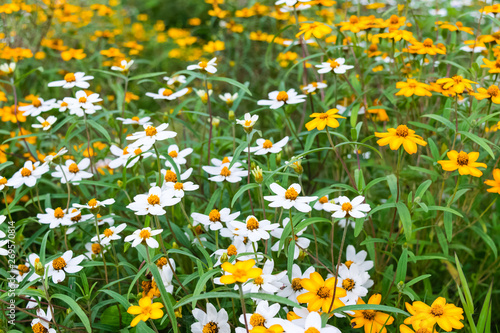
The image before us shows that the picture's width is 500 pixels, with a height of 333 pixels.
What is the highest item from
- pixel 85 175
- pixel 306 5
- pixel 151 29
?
pixel 306 5

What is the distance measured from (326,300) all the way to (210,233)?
0.55 metres

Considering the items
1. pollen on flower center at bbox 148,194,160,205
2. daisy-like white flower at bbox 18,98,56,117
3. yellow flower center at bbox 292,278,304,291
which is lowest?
yellow flower center at bbox 292,278,304,291

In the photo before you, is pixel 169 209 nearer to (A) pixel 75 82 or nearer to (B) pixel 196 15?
(A) pixel 75 82

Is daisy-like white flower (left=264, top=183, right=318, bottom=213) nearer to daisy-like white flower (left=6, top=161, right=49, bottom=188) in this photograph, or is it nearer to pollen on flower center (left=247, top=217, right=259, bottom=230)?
pollen on flower center (left=247, top=217, right=259, bottom=230)

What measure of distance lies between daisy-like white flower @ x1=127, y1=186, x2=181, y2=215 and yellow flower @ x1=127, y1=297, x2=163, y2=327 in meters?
0.22

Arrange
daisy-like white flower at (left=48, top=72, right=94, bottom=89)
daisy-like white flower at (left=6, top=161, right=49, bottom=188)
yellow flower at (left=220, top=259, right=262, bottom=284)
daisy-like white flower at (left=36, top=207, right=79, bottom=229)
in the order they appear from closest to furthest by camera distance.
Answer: yellow flower at (left=220, top=259, right=262, bottom=284) < daisy-like white flower at (left=36, top=207, right=79, bottom=229) < daisy-like white flower at (left=6, top=161, right=49, bottom=188) < daisy-like white flower at (left=48, top=72, right=94, bottom=89)

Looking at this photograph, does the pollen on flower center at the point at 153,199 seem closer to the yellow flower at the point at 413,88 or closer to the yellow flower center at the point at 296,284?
the yellow flower center at the point at 296,284

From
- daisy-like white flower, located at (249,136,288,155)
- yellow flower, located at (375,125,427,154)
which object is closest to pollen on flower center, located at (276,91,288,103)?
daisy-like white flower, located at (249,136,288,155)

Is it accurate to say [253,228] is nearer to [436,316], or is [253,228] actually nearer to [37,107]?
[436,316]

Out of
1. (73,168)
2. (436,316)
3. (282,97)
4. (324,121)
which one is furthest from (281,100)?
(436,316)

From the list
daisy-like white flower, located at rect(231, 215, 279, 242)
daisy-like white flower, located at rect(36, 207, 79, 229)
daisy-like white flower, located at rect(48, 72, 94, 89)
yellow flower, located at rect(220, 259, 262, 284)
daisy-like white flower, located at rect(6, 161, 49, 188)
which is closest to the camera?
yellow flower, located at rect(220, 259, 262, 284)

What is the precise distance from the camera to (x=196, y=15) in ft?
19.2

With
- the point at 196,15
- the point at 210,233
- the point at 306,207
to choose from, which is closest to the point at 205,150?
the point at 210,233

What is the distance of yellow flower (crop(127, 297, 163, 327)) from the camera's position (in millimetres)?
973
